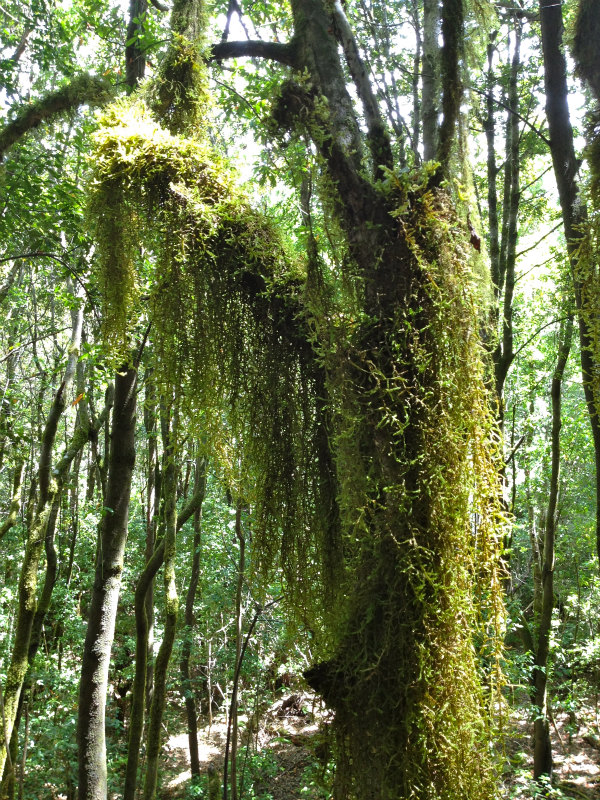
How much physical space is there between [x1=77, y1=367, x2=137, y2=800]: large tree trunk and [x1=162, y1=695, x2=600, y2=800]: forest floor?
3023 mm

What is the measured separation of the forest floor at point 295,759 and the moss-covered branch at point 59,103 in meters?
6.53

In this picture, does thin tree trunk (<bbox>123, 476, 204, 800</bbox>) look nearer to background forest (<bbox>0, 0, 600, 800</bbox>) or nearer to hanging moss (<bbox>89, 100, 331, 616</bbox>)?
background forest (<bbox>0, 0, 600, 800</bbox>)

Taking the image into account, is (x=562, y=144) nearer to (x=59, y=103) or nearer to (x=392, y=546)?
(x=392, y=546)

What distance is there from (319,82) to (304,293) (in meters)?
0.96

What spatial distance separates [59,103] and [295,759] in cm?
1152

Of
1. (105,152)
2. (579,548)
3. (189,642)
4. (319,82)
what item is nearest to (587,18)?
(319,82)

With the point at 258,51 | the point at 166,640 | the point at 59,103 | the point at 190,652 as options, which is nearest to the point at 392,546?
the point at 258,51

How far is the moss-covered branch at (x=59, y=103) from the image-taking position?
4230 millimetres

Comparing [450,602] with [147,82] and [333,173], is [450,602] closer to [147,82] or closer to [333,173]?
[333,173]

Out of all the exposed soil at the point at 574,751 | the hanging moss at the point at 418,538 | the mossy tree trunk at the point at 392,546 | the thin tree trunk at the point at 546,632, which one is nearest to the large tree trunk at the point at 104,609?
the mossy tree trunk at the point at 392,546

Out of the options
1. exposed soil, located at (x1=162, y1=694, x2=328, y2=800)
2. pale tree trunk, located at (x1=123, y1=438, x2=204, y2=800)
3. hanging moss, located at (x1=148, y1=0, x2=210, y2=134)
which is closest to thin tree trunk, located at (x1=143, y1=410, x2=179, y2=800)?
pale tree trunk, located at (x1=123, y1=438, x2=204, y2=800)

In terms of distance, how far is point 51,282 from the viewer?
11328 mm

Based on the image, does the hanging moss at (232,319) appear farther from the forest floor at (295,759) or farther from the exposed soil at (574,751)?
the exposed soil at (574,751)

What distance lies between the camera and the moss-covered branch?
4230 mm
